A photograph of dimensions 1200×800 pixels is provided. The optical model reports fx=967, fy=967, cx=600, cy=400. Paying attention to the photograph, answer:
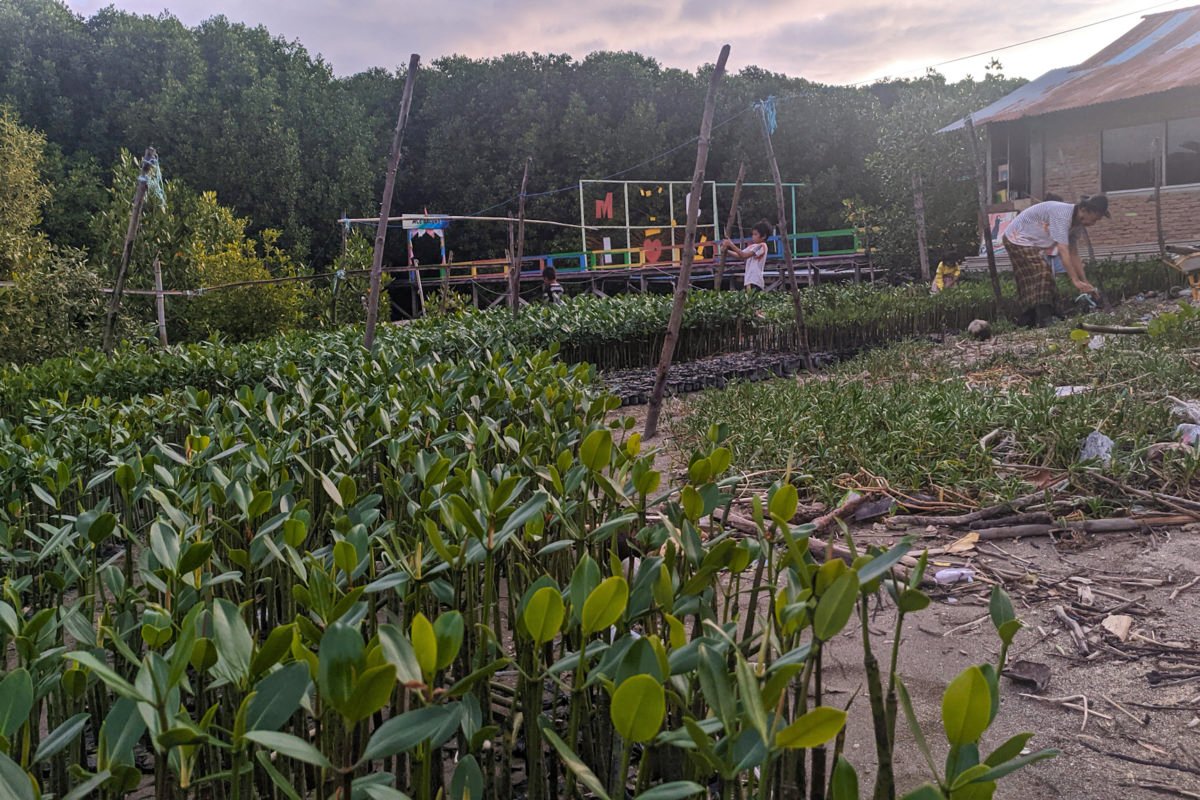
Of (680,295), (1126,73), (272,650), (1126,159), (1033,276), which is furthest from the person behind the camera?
(1126,159)

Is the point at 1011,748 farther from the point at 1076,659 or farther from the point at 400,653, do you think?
the point at 1076,659

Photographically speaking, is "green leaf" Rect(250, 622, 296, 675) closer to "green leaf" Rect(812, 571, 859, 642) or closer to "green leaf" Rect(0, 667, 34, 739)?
"green leaf" Rect(0, 667, 34, 739)

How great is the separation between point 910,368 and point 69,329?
9544 mm

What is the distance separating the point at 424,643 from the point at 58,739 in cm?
52

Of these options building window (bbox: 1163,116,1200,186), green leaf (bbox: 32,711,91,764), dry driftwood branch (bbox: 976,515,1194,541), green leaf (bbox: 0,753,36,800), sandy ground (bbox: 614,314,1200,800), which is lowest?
sandy ground (bbox: 614,314,1200,800)

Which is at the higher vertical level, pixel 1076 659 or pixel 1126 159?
pixel 1126 159

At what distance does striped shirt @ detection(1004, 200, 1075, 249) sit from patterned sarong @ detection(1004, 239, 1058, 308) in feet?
0.27

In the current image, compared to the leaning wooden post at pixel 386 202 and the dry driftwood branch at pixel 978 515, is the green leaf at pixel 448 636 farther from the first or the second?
the leaning wooden post at pixel 386 202

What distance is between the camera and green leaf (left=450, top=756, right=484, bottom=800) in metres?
1.10

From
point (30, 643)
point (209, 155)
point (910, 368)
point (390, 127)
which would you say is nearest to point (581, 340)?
point (910, 368)

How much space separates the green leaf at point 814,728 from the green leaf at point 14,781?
2.47ft

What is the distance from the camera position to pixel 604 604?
121 centimetres

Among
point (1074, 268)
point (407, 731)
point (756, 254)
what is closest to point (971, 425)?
point (407, 731)

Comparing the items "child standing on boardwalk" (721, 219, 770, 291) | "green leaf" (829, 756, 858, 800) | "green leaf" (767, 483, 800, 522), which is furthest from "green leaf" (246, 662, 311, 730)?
"child standing on boardwalk" (721, 219, 770, 291)
